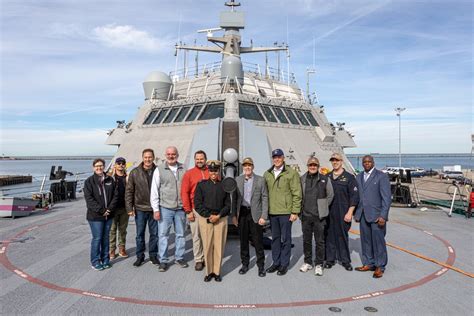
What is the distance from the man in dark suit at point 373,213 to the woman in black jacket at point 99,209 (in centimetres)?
384

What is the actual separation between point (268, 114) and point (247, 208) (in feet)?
24.0

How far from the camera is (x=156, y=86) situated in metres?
14.3

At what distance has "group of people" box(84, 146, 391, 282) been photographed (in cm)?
489

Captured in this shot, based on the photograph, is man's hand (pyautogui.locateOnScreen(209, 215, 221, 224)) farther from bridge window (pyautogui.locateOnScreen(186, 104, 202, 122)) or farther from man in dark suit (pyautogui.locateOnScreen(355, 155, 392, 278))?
bridge window (pyautogui.locateOnScreen(186, 104, 202, 122))

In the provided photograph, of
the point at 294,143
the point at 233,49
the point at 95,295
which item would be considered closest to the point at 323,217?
the point at 95,295

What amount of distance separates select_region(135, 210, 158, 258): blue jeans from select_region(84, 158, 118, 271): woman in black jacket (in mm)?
437

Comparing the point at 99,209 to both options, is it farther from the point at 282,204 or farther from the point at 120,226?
the point at 282,204

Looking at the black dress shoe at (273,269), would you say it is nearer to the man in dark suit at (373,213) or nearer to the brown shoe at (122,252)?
the man in dark suit at (373,213)

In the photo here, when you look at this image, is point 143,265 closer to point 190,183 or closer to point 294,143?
point 190,183

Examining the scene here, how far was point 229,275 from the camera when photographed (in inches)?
195

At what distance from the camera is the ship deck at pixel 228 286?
3783 millimetres

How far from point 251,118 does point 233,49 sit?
23.9 ft

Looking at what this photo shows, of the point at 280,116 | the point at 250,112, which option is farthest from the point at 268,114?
the point at 250,112

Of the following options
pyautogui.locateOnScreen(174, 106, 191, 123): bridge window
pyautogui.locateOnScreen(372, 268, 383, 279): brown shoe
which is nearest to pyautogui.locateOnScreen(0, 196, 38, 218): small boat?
pyautogui.locateOnScreen(174, 106, 191, 123): bridge window
